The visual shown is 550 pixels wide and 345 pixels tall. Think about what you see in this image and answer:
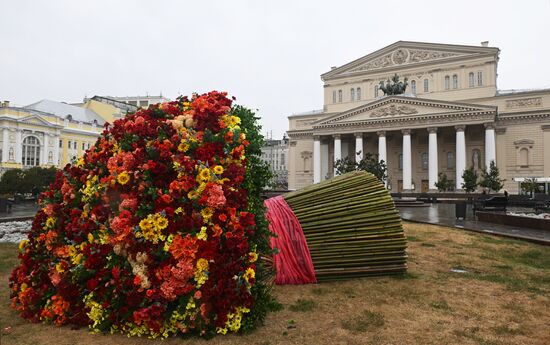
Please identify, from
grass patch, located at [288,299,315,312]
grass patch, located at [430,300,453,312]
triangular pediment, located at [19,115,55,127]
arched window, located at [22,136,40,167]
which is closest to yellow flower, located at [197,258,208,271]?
grass patch, located at [288,299,315,312]

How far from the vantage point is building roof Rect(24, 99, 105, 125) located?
53.8m

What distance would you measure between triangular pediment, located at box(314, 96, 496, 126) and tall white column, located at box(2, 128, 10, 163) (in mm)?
38569

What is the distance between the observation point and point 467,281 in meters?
5.52

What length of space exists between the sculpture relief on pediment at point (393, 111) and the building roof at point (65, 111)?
4313 cm

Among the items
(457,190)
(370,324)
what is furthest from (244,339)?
(457,190)

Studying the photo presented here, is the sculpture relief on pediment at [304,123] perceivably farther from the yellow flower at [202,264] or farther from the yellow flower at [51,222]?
the yellow flower at [202,264]

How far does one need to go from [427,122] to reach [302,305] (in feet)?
134

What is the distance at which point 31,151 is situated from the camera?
1843 inches

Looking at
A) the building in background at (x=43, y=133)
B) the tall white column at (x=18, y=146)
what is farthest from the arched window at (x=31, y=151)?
the tall white column at (x=18, y=146)

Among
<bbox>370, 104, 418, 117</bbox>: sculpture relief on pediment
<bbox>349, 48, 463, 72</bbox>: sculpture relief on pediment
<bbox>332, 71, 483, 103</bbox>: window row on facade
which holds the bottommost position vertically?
<bbox>370, 104, 418, 117</bbox>: sculpture relief on pediment

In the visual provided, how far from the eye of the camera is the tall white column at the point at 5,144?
43.3 m

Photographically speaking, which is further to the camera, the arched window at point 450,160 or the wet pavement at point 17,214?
the arched window at point 450,160

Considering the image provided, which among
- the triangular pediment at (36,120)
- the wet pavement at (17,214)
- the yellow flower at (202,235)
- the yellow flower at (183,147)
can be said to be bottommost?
the wet pavement at (17,214)

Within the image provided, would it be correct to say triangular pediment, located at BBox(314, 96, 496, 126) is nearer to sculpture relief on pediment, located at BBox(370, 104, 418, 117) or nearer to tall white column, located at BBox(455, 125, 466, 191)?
sculpture relief on pediment, located at BBox(370, 104, 418, 117)
